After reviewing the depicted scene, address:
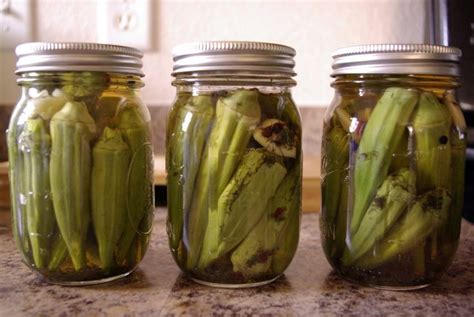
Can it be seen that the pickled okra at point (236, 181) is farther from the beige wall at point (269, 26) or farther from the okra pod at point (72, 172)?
the beige wall at point (269, 26)

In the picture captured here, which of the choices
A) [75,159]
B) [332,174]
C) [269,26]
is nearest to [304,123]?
[269,26]

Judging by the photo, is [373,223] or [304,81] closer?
[373,223]

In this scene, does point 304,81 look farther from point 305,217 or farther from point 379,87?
point 379,87

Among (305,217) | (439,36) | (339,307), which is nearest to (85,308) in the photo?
(339,307)

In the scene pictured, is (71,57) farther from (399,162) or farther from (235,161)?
(399,162)

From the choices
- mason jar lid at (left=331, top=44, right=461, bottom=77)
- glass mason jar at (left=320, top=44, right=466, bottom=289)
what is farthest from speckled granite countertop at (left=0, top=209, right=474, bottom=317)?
mason jar lid at (left=331, top=44, right=461, bottom=77)

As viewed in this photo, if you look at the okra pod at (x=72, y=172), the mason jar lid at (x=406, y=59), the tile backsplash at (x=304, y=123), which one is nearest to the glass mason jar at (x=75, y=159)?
the okra pod at (x=72, y=172)

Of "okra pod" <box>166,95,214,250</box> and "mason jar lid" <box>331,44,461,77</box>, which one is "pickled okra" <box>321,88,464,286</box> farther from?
"okra pod" <box>166,95,214,250</box>
